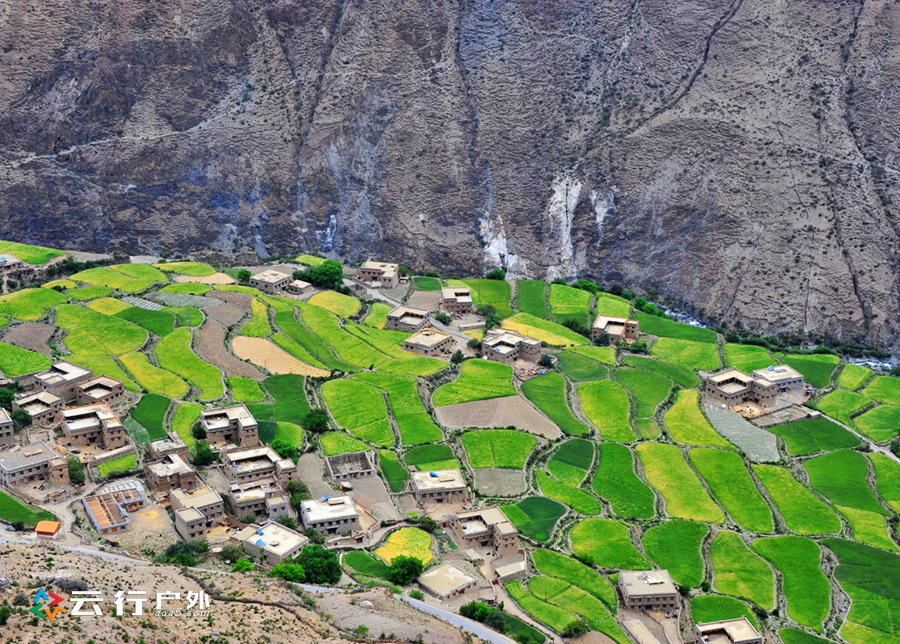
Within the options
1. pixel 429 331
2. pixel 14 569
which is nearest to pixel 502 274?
pixel 429 331

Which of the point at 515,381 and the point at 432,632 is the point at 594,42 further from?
the point at 432,632

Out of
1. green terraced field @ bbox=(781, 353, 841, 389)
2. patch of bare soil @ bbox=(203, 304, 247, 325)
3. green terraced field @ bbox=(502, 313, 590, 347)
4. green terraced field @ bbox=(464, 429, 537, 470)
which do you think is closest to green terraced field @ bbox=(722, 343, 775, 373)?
green terraced field @ bbox=(781, 353, 841, 389)

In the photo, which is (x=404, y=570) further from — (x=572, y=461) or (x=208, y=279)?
(x=208, y=279)

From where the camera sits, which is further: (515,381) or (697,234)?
(697,234)

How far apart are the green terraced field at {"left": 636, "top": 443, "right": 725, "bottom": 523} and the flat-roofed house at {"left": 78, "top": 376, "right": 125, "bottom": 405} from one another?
1801 inches

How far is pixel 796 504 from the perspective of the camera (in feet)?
297

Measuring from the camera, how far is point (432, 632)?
214 ft

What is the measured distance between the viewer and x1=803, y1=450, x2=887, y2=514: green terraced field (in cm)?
9169

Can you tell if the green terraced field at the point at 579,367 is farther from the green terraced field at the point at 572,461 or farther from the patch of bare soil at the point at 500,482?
the patch of bare soil at the point at 500,482

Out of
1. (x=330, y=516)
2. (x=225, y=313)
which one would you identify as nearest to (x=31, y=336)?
(x=225, y=313)

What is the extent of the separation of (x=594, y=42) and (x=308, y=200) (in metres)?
44.8

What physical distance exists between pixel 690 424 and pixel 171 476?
47.3 metres

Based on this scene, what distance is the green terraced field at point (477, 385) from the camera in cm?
10438

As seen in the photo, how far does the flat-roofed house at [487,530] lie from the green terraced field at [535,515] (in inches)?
56.2
